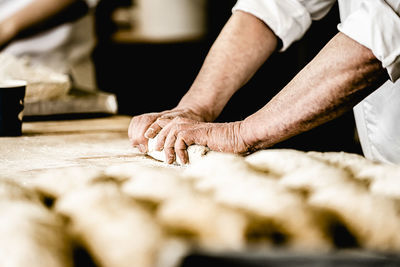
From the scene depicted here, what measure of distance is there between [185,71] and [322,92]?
9.63ft

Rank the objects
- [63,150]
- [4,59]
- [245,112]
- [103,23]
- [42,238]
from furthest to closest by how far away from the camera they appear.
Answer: [103,23] < [245,112] < [4,59] < [63,150] < [42,238]

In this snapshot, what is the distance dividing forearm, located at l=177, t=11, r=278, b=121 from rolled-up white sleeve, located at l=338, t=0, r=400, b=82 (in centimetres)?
60

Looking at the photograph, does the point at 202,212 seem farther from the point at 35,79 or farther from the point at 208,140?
the point at 35,79

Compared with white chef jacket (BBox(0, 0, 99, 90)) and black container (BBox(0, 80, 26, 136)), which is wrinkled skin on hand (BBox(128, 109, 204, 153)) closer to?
black container (BBox(0, 80, 26, 136))

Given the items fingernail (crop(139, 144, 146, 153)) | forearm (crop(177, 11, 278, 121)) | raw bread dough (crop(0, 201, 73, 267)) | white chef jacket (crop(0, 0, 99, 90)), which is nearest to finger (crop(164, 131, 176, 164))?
fingernail (crop(139, 144, 146, 153))

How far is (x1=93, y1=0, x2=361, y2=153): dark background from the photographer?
3.15 m

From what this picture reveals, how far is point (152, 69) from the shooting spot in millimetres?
4043

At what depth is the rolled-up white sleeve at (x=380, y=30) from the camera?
44.0 inches

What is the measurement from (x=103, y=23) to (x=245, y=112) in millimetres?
2181

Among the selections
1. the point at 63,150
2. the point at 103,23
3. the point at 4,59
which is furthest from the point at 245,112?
the point at 103,23

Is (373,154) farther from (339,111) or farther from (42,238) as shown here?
(42,238)

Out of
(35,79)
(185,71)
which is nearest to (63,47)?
(35,79)

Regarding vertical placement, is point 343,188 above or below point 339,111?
above

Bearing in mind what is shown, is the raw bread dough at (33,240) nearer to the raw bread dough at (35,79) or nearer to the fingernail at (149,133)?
the fingernail at (149,133)
